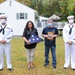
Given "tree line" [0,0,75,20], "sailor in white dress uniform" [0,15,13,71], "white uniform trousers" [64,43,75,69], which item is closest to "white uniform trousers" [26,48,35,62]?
"sailor in white dress uniform" [0,15,13,71]

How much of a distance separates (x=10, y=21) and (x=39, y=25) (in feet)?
11.5

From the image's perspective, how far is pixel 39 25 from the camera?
2845cm

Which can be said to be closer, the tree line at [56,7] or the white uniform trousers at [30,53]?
the white uniform trousers at [30,53]

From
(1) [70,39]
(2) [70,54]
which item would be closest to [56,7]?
(2) [70,54]

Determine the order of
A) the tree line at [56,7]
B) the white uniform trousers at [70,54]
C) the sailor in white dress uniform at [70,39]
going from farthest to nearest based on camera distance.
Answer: the tree line at [56,7], the white uniform trousers at [70,54], the sailor in white dress uniform at [70,39]

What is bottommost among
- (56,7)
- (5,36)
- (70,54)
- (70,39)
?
(70,54)

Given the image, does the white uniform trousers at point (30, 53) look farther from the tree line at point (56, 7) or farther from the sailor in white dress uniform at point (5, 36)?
the tree line at point (56, 7)

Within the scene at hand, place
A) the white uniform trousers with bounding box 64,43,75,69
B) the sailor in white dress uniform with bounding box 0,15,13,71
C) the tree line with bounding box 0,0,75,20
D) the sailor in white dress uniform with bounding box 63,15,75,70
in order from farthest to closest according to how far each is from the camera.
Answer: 1. the tree line with bounding box 0,0,75,20
2. the white uniform trousers with bounding box 64,43,75,69
3. the sailor in white dress uniform with bounding box 63,15,75,70
4. the sailor in white dress uniform with bounding box 0,15,13,71

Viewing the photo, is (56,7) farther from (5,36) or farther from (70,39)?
(5,36)

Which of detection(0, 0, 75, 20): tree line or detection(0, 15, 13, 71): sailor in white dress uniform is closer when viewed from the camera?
detection(0, 15, 13, 71): sailor in white dress uniform

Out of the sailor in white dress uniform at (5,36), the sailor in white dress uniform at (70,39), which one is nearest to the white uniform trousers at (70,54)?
the sailor in white dress uniform at (70,39)

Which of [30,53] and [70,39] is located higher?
[70,39]

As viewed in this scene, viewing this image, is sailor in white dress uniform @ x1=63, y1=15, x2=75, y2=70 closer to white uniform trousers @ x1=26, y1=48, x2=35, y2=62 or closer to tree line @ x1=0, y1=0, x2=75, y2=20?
white uniform trousers @ x1=26, y1=48, x2=35, y2=62

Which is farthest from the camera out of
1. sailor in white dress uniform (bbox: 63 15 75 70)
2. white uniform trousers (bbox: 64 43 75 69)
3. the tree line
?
the tree line
